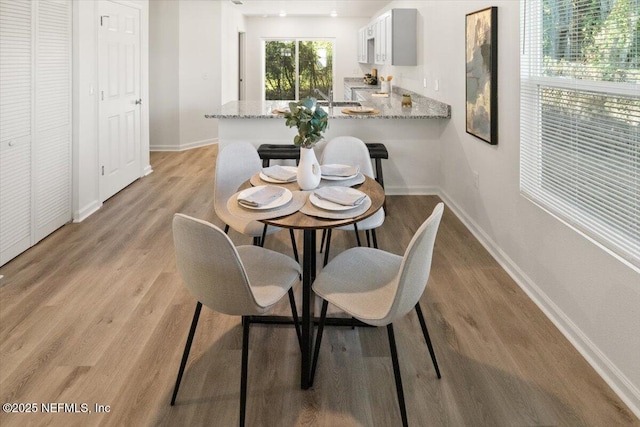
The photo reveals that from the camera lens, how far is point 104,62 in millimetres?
4855

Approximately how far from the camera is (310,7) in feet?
29.8

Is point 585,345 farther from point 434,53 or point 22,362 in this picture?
point 434,53

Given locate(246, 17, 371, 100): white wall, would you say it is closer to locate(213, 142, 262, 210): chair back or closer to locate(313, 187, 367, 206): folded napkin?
locate(213, 142, 262, 210): chair back

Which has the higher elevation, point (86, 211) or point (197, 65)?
point (197, 65)

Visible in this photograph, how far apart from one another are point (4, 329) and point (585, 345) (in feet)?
9.25

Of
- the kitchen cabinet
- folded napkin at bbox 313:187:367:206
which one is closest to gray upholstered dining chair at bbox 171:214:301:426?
folded napkin at bbox 313:187:367:206

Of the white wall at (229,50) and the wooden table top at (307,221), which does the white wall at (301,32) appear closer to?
the white wall at (229,50)

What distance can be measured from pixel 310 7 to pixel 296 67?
2.25 metres

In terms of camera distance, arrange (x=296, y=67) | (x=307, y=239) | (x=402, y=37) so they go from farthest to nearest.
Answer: (x=296, y=67), (x=402, y=37), (x=307, y=239)

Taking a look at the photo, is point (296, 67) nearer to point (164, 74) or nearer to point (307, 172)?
point (164, 74)

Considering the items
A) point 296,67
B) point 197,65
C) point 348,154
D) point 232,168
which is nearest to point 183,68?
point 197,65

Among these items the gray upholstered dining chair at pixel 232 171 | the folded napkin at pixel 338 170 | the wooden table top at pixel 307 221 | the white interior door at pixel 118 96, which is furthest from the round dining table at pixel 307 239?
the white interior door at pixel 118 96

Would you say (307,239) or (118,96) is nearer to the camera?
(307,239)

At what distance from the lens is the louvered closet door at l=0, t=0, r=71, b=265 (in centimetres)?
332
